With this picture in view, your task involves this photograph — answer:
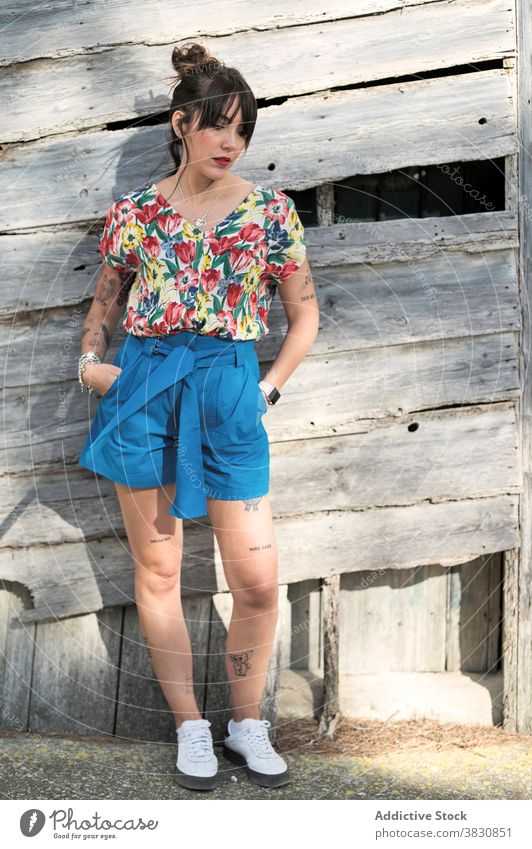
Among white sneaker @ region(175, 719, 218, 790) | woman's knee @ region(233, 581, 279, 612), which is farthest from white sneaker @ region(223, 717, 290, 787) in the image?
woman's knee @ region(233, 581, 279, 612)

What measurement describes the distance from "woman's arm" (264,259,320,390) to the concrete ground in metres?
1.31

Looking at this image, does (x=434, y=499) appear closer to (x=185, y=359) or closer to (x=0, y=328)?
(x=185, y=359)

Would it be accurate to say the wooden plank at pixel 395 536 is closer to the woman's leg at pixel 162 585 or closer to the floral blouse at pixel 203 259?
the woman's leg at pixel 162 585

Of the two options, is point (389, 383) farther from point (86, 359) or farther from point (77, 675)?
point (77, 675)

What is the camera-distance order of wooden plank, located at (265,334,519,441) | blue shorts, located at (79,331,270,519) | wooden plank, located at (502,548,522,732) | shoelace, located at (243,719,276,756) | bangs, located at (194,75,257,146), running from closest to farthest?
bangs, located at (194,75,257,146) < blue shorts, located at (79,331,270,519) < shoelace, located at (243,719,276,756) < wooden plank, located at (265,334,519,441) < wooden plank, located at (502,548,522,732)

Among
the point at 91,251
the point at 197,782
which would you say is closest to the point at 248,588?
the point at 197,782

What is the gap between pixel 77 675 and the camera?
11.8 ft

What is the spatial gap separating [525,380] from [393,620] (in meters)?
1.03

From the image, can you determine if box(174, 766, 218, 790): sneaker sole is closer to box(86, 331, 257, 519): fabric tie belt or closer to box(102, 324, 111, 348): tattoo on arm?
box(86, 331, 257, 519): fabric tie belt

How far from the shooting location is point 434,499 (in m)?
3.57

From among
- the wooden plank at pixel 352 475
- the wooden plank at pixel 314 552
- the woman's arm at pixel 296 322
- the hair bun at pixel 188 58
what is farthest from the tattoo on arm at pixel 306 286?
the wooden plank at pixel 314 552

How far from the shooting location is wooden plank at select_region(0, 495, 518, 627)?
11.6ft
